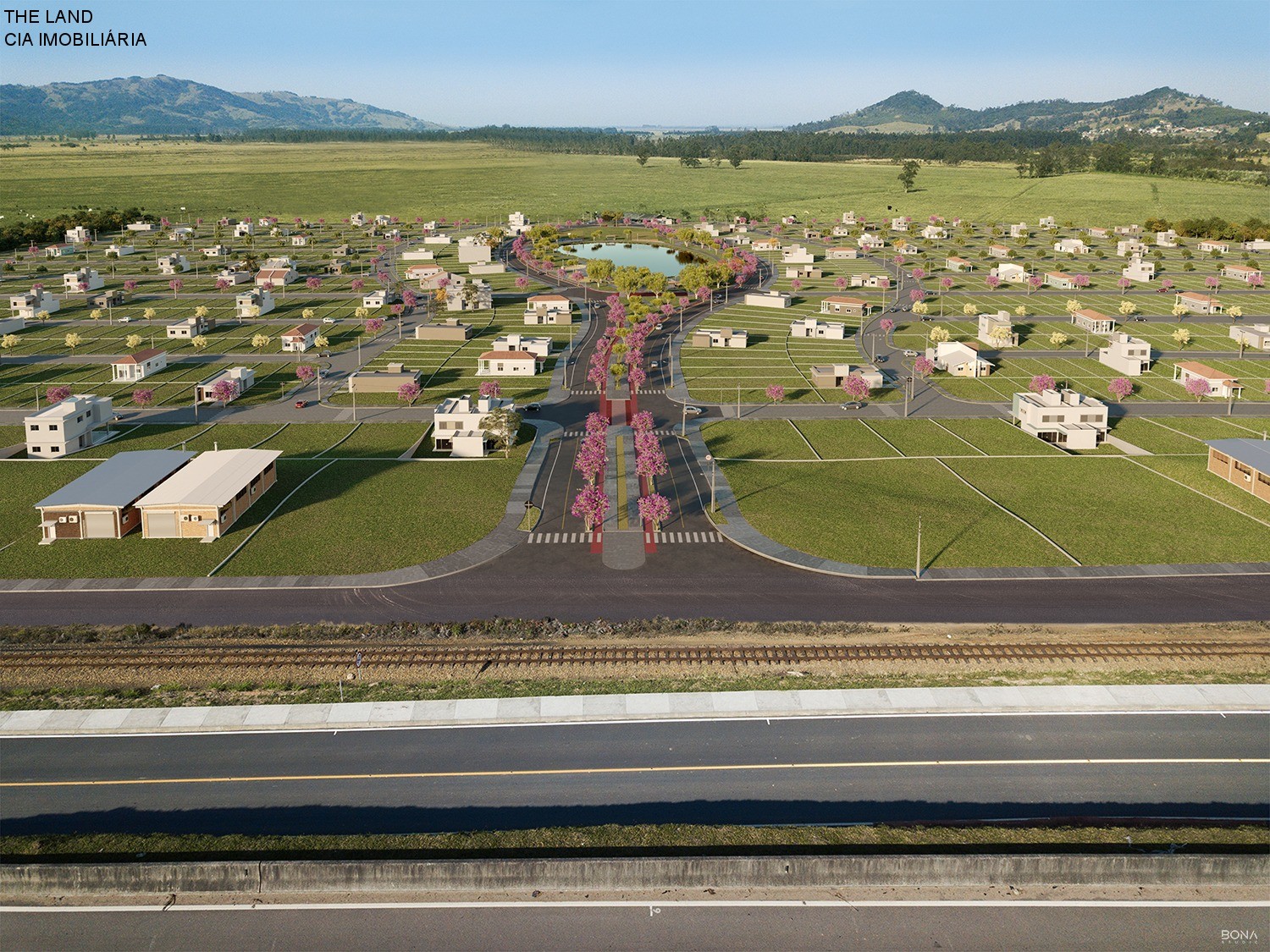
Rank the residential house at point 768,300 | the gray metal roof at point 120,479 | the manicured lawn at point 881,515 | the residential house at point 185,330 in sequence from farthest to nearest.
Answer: the residential house at point 768,300 → the residential house at point 185,330 → the gray metal roof at point 120,479 → the manicured lawn at point 881,515

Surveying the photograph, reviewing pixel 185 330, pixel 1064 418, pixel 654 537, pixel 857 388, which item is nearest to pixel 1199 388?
pixel 1064 418

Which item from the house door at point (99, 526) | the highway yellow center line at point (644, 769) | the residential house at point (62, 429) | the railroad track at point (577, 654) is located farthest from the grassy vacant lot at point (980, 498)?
the residential house at point (62, 429)

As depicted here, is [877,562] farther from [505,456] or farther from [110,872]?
[110,872]

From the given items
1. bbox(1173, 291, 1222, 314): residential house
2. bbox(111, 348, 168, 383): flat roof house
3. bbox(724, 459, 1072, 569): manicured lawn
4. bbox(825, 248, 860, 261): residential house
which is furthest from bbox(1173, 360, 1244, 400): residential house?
bbox(111, 348, 168, 383): flat roof house

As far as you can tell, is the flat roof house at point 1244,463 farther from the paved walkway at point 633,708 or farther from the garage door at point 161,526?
the garage door at point 161,526

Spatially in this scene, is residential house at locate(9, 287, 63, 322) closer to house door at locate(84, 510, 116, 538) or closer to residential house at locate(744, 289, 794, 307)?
house door at locate(84, 510, 116, 538)
